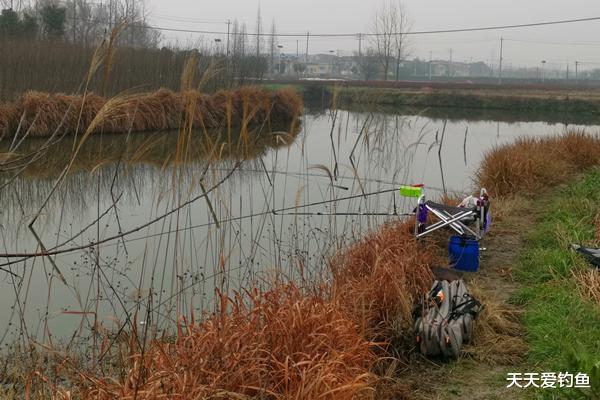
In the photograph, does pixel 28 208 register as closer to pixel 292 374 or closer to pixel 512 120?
pixel 292 374

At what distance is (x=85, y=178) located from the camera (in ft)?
28.2

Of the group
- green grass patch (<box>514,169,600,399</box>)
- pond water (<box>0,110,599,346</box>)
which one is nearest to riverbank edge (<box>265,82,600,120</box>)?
pond water (<box>0,110,599,346</box>)

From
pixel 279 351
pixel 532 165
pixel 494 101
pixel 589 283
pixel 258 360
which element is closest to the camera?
pixel 258 360

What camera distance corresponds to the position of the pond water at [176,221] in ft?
10.8

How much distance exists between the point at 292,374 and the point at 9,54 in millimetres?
13819

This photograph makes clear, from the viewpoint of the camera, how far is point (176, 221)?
515cm

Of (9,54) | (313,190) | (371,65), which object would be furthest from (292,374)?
(371,65)

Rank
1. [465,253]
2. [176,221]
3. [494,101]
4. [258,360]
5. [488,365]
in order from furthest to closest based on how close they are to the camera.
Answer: [494,101] → [176,221] → [465,253] → [488,365] → [258,360]

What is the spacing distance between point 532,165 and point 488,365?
19.5ft

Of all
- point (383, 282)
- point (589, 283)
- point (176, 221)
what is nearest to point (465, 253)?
point (589, 283)

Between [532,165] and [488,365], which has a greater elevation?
[532,165]

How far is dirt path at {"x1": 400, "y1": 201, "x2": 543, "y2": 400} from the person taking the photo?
2998mm

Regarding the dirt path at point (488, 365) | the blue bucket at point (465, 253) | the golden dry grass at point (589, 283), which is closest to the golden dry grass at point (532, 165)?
the dirt path at point (488, 365)

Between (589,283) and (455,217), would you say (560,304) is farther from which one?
(455,217)
